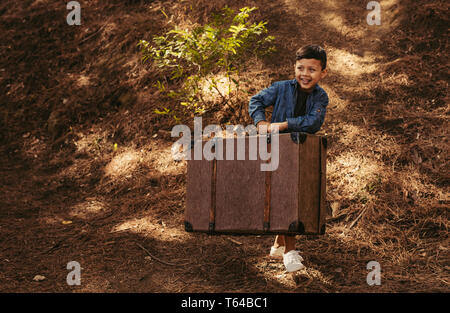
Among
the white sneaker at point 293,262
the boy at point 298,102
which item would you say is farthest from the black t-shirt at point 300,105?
the white sneaker at point 293,262

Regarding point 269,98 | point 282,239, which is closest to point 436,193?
point 282,239

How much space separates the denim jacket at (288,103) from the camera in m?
2.98

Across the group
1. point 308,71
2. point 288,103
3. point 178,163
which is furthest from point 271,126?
point 178,163

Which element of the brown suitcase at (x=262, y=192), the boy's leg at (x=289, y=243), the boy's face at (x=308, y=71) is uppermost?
the boy's face at (x=308, y=71)

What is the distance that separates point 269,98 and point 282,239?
117cm

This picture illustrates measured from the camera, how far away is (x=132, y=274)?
3.27 m

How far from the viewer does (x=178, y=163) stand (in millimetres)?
4930

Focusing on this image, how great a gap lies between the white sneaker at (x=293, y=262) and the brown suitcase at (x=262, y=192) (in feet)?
0.97

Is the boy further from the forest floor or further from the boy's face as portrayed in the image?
the forest floor

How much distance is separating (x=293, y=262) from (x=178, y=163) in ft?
7.58

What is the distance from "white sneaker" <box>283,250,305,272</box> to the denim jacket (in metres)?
0.93

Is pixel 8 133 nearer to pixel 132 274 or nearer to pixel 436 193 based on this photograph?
pixel 132 274

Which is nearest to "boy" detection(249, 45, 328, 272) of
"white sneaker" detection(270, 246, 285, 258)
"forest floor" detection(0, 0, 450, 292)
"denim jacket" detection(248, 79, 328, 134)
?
"denim jacket" detection(248, 79, 328, 134)

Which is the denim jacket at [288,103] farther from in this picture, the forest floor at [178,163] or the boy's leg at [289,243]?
the forest floor at [178,163]
